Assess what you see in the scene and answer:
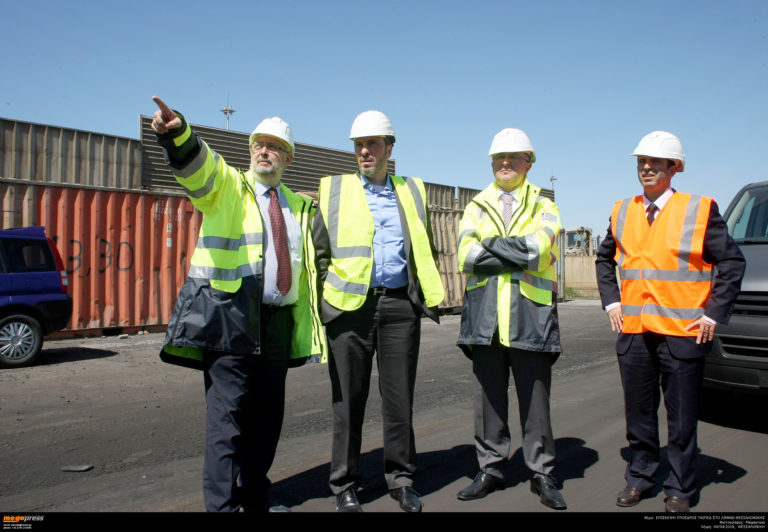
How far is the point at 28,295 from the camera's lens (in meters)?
9.30

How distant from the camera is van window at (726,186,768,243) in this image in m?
6.16

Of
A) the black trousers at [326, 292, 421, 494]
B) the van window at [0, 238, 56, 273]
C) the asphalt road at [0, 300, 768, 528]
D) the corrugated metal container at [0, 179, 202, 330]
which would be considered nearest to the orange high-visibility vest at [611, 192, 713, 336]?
the asphalt road at [0, 300, 768, 528]

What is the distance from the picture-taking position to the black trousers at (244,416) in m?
3.30

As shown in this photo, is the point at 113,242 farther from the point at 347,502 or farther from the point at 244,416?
the point at 347,502

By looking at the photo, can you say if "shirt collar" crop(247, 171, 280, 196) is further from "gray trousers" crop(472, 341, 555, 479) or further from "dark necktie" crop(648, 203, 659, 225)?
"dark necktie" crop(648, 203, 659, 225)

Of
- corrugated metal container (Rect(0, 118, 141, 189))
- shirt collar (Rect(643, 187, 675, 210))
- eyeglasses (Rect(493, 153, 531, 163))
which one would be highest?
corrugated metal container (Rect(0, 118, 141, 189))

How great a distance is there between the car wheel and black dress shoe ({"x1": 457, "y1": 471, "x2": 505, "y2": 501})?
24.7 ft

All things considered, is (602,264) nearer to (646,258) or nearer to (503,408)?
(646,258)

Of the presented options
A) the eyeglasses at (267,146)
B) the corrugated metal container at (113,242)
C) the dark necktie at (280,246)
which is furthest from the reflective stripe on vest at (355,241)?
the corrugated metal container at (113,242)

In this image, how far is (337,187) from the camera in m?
3.94

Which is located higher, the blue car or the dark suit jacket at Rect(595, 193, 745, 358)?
the dark suit jacket at Rect(595, 193, 745, 358)

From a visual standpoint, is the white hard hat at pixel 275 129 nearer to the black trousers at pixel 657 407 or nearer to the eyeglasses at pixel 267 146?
the eyeglasses at pixel 267 146

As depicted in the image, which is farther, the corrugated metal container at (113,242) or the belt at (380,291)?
the corrugated metal container at (113,242)

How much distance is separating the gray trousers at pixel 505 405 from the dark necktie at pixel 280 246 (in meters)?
1.36
